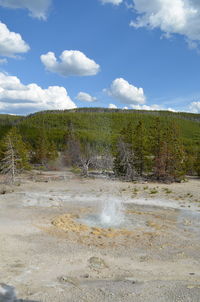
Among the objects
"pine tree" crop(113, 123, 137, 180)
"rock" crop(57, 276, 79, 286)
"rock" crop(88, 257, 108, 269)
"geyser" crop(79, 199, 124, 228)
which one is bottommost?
"rock" crop(88, 257, 108, 269)

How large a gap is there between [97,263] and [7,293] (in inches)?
135

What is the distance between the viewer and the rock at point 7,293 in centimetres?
729

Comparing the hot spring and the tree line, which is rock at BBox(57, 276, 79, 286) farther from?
the tree line

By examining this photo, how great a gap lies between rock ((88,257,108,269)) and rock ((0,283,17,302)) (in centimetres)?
292

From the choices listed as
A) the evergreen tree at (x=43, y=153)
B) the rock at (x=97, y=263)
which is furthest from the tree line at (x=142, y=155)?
the rock at (x=97, y=263)

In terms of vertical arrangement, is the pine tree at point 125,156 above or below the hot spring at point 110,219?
above

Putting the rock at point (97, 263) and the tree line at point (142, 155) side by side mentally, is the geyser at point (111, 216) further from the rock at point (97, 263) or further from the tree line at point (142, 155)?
the tree line at point (142, 155)

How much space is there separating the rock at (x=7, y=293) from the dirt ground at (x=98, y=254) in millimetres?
198

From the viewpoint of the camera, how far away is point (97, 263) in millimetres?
10156

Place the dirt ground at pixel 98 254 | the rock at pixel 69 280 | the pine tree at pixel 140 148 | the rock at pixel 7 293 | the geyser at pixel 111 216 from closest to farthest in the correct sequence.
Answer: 1. the rock at pixel 7 293
2. the dirt ground at pixel 98 254
3. the rock at pixel 69 280
4. the geyser at pixel 111 216
5. the pine tree at pixel 140 148

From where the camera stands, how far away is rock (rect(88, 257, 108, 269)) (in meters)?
9.88

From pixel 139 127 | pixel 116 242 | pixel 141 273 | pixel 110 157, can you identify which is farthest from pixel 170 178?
pixel 141 273

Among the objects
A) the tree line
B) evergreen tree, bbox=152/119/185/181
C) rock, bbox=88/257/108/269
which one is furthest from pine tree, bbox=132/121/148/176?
rock, bbox=88/257/108/269

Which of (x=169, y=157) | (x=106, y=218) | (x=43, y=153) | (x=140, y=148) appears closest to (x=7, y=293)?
(x=106, y=218)
